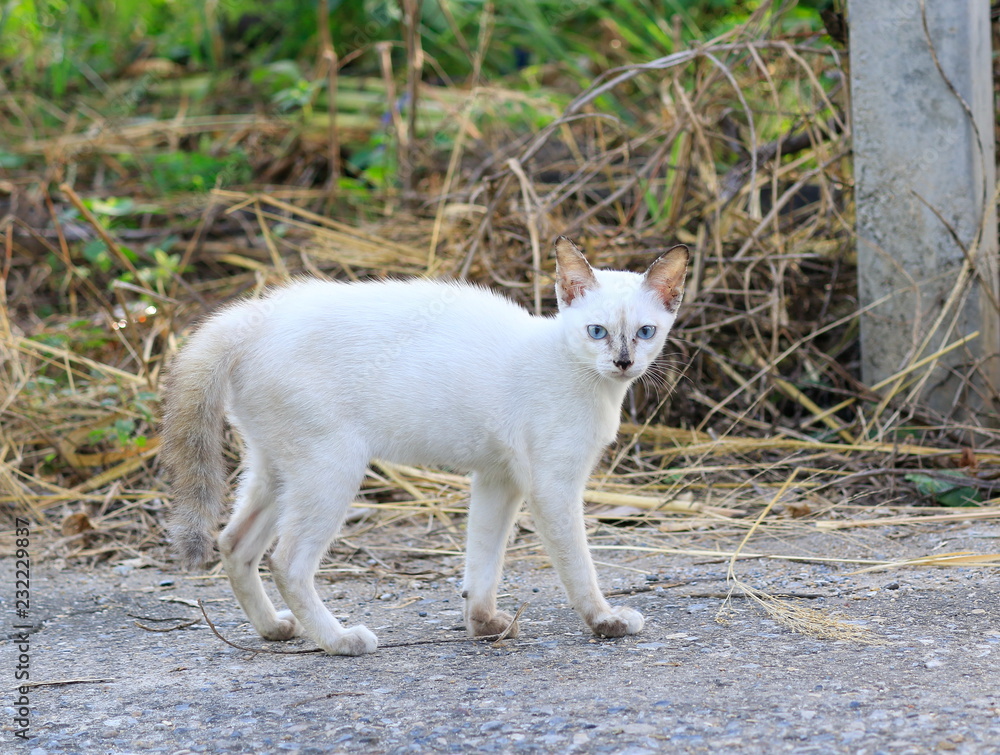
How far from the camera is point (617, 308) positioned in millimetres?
2762

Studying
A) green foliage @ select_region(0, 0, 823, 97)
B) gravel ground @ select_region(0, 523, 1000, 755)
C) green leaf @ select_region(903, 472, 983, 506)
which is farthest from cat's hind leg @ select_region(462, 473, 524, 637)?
green foliage @ select_region(0, 0, 823, 97)

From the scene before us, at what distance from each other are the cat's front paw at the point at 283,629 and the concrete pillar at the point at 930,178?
2.72 m

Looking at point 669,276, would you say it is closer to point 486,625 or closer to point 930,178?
point 486,625

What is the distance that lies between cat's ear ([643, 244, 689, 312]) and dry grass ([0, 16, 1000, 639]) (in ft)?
2.89

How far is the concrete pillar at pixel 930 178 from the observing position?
4.09 m

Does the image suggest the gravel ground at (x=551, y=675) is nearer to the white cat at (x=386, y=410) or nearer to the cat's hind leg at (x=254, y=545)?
the cat's hind leg at (x=254, y=545)

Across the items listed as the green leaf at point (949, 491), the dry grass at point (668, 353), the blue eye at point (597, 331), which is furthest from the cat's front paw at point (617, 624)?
the green leaf at point (949, 491)

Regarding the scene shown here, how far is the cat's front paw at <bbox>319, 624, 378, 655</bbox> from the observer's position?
2.72 metres

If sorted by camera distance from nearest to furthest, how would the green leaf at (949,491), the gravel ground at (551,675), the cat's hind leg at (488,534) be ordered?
1. the gravel ground at (551,675)
2. the cat's hind leg at (488,534)
3. the green leaf at (949,491)

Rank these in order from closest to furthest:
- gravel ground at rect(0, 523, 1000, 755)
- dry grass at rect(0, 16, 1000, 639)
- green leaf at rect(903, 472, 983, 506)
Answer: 1. gravel ground at rect(0, 523, 1000, 755)
2. green leaf at rect(903, 472, 983, 506)
3. dry grass at rect(0, 16, 1000, 639)

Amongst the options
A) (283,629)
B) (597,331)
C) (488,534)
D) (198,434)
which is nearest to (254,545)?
(283,629)
